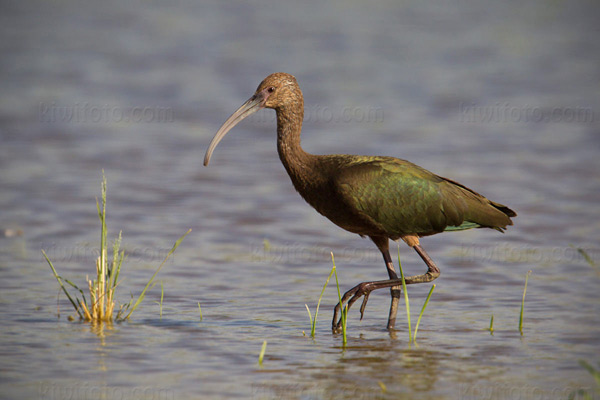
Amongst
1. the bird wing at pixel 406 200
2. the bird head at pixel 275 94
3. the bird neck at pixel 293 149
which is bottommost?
the bird wing at pixel 406 200

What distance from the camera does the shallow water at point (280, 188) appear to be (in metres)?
5.83

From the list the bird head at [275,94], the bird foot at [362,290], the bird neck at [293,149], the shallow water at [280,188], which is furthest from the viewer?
the bird head at [275,94]

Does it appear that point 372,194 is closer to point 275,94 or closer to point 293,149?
point 293,149

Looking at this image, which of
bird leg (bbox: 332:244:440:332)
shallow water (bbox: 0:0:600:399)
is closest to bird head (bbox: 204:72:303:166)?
bird leg (bbox: 332:244:440:332)

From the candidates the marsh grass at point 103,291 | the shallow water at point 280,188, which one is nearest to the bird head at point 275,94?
the marsh grass at point 103,291

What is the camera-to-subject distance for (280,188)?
11.5m

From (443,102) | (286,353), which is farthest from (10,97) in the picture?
(286,353)

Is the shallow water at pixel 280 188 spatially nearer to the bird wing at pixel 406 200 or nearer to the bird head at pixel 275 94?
the bird wing at pixel 406 200

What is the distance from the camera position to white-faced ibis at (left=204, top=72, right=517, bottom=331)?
6648 mm

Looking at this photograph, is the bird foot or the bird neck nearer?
the bird foot

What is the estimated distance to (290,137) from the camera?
6.89 metres

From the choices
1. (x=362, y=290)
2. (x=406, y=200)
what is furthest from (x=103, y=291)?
(x=406, y=200)

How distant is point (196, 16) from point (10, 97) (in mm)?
6506

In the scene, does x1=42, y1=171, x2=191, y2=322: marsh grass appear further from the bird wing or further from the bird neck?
the bird wing
